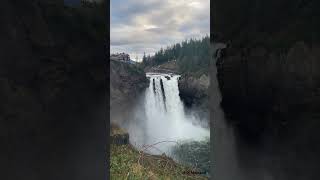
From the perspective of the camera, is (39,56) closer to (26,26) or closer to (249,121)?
(26,26)

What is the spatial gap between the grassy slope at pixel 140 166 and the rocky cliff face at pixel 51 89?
1.96m

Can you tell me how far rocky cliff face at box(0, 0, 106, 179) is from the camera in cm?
185

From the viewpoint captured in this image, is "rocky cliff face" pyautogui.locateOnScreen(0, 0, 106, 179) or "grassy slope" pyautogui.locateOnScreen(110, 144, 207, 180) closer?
"rocky cliff face" pyautogui.locateOnScreen(0, 0, 106, 179)

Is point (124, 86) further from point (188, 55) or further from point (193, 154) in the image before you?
point (193, 154)

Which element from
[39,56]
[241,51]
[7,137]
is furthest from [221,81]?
[7,137]

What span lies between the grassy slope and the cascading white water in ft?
0.64

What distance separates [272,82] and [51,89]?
126 centimetres

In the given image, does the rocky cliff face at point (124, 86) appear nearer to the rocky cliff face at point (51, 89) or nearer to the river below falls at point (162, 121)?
the river below falls at point (162, 121)

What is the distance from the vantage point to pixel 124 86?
5.30 meters

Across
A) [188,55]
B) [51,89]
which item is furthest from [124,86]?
[51,89]

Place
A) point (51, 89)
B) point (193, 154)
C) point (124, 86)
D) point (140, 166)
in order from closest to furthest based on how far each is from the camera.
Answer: point (51, 89)
point (140, 166)
point (193, 154)
point (124, 86)

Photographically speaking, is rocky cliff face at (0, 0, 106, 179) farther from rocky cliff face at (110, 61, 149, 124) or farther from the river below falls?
rocky cliff face at (110, 61, 149, 124)

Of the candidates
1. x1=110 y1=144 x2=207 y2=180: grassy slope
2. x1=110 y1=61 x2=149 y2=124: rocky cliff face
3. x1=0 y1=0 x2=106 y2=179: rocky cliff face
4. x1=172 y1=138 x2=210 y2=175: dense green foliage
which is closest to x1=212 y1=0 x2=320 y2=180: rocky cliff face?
x1=0 y1=0 x2=106 y2=179: rocky cliff face

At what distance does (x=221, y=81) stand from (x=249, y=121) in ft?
0.97
